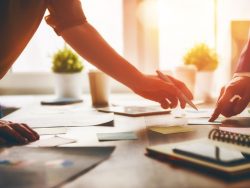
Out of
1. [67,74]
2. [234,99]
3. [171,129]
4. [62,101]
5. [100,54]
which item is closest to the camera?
[171,129]

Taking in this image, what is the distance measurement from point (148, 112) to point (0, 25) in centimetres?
58

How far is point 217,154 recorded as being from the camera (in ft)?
2.25

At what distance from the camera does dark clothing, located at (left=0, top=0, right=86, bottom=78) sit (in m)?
1.38

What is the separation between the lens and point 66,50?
1992 mm

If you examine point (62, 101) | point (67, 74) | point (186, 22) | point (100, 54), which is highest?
point (186, 22)

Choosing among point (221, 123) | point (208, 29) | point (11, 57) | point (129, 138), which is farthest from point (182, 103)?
point (208, 29)

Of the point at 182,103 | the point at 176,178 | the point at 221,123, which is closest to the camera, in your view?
the point at 176,178

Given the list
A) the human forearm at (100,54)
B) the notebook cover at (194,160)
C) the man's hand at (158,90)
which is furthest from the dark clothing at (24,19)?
the notebook cover at (194,160)

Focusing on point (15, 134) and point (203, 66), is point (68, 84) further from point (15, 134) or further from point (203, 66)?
point (15, 134)

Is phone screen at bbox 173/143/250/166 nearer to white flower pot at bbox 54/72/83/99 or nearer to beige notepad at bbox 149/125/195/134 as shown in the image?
beige notepad at bbox 149/125/195/134

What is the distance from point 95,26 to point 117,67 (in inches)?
36.4

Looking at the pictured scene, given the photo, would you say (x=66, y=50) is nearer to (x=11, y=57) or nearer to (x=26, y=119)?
(x=11, y=57)

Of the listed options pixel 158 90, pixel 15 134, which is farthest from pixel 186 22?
pixel 15 134

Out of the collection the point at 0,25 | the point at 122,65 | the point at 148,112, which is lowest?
the point at 148,112
